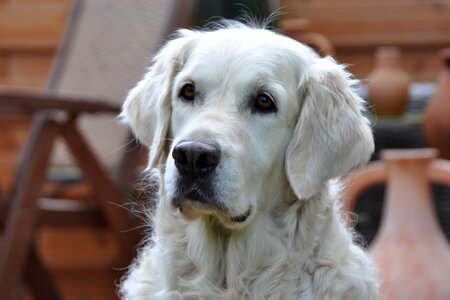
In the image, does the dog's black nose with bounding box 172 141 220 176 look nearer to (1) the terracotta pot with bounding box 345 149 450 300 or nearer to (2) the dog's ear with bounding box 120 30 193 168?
(2) the dog's ear with bounding box 120 30 193 168

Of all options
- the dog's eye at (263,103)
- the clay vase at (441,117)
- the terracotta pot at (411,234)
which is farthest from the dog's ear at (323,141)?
the clay vase at (441,117)

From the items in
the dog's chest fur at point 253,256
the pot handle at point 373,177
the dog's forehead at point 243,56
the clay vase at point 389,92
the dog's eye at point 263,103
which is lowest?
the clay vase at point 389,92

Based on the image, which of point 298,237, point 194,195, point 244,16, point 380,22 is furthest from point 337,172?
point 380,22

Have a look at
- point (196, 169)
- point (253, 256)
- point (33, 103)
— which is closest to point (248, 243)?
point (253, 256)

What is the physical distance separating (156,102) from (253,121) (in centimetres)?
39

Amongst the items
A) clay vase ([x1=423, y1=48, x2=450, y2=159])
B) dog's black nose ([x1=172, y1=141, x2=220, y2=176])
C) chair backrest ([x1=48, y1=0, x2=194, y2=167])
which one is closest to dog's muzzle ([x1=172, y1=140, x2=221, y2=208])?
dog's black nose ([x1=172, y1=141, x2=220, y2=176])

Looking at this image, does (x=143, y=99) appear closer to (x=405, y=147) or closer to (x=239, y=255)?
(x=239, y=255)

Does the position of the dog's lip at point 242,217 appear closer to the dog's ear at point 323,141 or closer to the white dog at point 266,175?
the white dog at point 266,175

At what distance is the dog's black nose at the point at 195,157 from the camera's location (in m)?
2.97

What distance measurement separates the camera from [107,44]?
18.5ft

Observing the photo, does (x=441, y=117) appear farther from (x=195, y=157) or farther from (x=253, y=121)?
(x=195, y=157)

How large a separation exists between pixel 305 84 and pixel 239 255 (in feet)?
1.74

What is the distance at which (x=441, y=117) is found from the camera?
215 inches

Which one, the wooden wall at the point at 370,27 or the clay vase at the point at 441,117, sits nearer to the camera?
the clay vase at the point at 441,117
